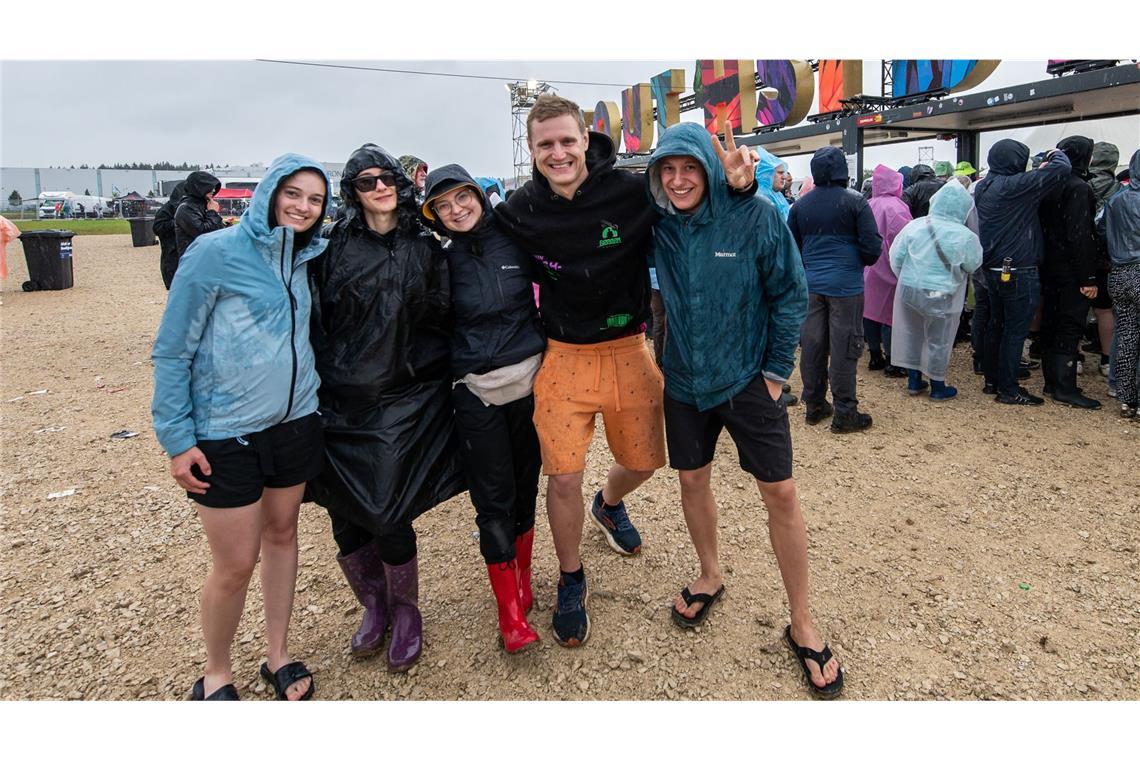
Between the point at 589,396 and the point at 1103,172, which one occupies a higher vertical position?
the point at 1103,172

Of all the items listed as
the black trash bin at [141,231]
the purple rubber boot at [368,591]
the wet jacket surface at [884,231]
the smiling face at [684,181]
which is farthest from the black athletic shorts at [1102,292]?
the black trash bin at [141,231]

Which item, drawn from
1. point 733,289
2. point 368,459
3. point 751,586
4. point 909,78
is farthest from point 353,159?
point 909,78

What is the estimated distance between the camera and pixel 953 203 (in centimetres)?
510

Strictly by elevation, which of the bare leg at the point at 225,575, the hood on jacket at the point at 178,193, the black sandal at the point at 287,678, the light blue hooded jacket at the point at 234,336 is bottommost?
the black sandal at the point at 287,678

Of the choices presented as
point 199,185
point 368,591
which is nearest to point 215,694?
point 368,591

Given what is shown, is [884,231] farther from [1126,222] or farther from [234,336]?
[234,336]

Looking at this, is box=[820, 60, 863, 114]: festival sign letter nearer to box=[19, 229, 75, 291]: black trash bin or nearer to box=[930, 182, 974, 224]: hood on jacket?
box=[930, 182, 974, 224]: hood on jacket

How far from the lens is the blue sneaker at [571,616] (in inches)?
102

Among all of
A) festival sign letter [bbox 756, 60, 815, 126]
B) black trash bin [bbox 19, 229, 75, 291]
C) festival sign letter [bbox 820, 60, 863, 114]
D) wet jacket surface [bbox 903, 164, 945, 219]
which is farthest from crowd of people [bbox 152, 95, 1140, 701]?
black trash bin [bbox 19, 229, 75, 291]

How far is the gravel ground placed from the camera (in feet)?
7.93

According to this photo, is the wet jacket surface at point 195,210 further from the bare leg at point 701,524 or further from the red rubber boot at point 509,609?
the bare leg at point 701,524

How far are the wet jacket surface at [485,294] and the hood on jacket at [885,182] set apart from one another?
15.8ft

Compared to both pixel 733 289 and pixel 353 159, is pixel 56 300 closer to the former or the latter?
pixel 353 159

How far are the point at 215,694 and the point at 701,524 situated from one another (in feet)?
6.19
